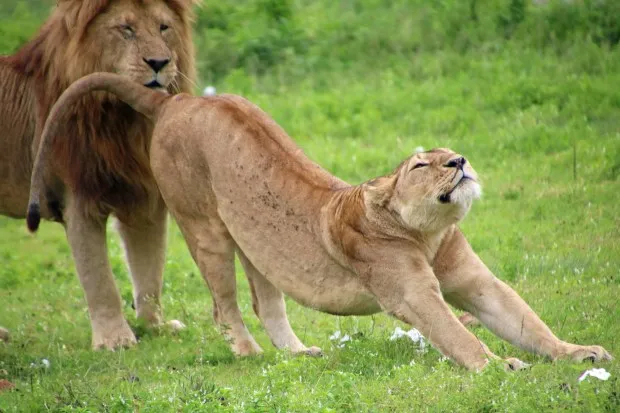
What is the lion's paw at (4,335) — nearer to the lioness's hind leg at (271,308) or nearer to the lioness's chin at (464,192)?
the lioness's hind leg at (271,308)

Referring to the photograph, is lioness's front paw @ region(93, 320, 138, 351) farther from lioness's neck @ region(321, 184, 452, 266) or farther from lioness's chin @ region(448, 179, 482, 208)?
lioness's chin @ region(448, 179, 482, 208)

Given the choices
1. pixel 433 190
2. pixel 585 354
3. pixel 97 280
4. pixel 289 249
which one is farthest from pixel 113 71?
pixel 585 354

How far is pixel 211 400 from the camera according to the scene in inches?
222

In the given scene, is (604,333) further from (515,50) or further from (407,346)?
(515,50)

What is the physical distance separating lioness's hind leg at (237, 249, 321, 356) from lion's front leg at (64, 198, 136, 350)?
106 centimetres

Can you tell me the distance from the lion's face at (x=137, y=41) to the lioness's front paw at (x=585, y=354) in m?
2.95

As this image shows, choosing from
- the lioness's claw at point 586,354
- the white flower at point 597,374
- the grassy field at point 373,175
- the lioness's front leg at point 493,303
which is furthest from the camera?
the lioness's front leg at point 493,303

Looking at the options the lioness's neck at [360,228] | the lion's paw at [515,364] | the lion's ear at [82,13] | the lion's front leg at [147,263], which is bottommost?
the lion's front leg at [147,263]

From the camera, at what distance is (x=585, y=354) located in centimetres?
588

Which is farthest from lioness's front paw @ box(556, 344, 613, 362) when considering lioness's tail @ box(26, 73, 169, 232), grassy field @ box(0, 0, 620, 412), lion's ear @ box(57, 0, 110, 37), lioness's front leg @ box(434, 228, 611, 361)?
lion's ear @ box(57, 0, 110, 37)

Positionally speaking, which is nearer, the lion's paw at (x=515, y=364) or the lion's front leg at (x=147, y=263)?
the lion's paw at (x=515, y=364)

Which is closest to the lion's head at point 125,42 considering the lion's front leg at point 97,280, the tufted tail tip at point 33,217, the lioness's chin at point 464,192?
the lion's front leg at point 97,280

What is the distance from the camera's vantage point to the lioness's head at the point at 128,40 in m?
7.50

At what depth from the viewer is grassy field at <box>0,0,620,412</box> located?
18.7ft
